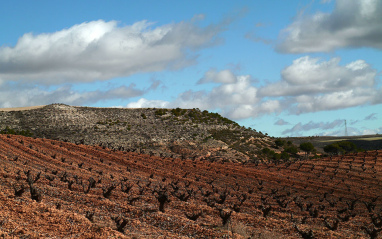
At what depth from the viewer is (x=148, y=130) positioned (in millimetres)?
79562

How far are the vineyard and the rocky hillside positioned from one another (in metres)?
20.6

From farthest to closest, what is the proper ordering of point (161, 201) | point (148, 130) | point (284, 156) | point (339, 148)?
point (339, 148), point (148, 130), point (284, 156), point (161, 201)

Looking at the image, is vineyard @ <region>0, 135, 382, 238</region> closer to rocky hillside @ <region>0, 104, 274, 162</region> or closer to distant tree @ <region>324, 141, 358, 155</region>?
rocky hillside @ <region>0, 104, 274, 162</region>

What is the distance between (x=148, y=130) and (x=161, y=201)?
61.7 m

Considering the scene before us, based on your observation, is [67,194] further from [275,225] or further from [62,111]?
[62,111]

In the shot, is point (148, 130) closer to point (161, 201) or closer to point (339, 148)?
point (339, 148)

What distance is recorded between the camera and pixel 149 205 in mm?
19984

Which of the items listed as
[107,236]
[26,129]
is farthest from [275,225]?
[26,129]

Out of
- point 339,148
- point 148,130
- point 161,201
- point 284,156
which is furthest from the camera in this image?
point 339,148

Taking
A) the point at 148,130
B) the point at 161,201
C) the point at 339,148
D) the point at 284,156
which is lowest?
the point at 161,201

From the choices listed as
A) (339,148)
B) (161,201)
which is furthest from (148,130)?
→ (161,201)

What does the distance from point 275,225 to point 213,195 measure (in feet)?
33.1

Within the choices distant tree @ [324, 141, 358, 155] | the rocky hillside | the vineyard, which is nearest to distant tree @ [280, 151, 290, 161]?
the rocky hillside

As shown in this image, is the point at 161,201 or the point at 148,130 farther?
the point at 148,130
